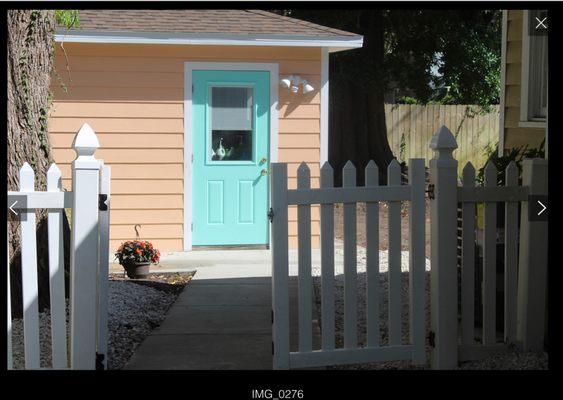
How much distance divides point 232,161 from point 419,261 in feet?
19.1

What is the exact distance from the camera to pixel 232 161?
10398 millimetres

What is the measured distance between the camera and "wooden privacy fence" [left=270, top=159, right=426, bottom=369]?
464 cm

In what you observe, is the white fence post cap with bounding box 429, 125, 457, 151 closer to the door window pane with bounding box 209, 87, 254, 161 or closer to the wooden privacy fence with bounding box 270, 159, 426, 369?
the wooden privacy fence with bounding box 270, 159, 426, 369

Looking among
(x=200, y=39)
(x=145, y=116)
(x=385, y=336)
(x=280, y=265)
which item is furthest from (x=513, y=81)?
(x=145, y=116)

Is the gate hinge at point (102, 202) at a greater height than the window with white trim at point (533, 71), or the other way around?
the window with white trim at point (533, 71)

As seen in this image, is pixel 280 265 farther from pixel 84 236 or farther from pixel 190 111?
pixel 190 111

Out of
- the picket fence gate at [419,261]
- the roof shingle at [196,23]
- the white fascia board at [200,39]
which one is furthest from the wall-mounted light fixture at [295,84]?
the picket fence gate at [419,261]

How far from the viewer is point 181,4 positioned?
3.65 m

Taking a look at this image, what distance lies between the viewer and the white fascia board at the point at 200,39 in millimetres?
9742

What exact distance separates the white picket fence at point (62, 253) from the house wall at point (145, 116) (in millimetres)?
5710

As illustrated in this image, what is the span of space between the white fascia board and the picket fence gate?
216 inches

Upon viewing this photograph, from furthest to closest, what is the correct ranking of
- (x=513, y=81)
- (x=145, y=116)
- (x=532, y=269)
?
(x=145, y=116), (x=513, y=81), (x=532, y=269)

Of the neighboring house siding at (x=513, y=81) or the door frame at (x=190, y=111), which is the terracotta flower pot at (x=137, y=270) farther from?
the neighboring house siding at (x=513, y=81)
